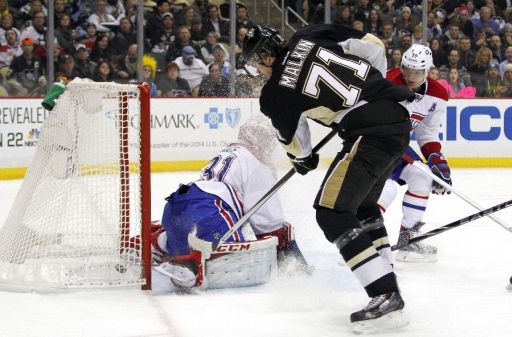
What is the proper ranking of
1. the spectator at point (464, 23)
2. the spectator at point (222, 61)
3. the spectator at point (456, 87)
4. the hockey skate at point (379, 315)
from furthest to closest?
the spectator at point (464, 23) → the spectator at point (456, 87) → the spectator at point (222, 61) → the hockey skate at point (379, 315)

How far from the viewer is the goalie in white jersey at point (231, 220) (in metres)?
3.74

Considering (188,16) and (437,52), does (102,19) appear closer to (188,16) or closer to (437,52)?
(188,16)

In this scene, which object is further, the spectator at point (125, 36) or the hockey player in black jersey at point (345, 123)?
the spectator at point (125, 36)

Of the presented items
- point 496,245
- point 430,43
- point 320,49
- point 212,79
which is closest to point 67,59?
point 212,79

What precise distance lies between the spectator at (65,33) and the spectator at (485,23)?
164 inches

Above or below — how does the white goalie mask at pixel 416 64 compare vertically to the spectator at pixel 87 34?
above

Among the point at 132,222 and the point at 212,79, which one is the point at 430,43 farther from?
the point at 132,222

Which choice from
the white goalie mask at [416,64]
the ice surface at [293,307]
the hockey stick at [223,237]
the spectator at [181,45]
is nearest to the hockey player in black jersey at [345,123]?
the ice surface at [293,307]

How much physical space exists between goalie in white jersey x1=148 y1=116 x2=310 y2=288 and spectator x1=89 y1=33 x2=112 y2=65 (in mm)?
Result: 4686

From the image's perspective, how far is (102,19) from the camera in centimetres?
873

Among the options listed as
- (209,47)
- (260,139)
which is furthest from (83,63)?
(260,139)

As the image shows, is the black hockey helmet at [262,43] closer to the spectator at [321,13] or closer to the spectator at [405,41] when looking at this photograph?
the spectator at [321,13]

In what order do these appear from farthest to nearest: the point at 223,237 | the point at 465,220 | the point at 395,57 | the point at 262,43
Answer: the point at 395,57, the point at 465,220, the point at 223,237, the point at 262,43

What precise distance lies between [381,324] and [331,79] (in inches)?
32.1
